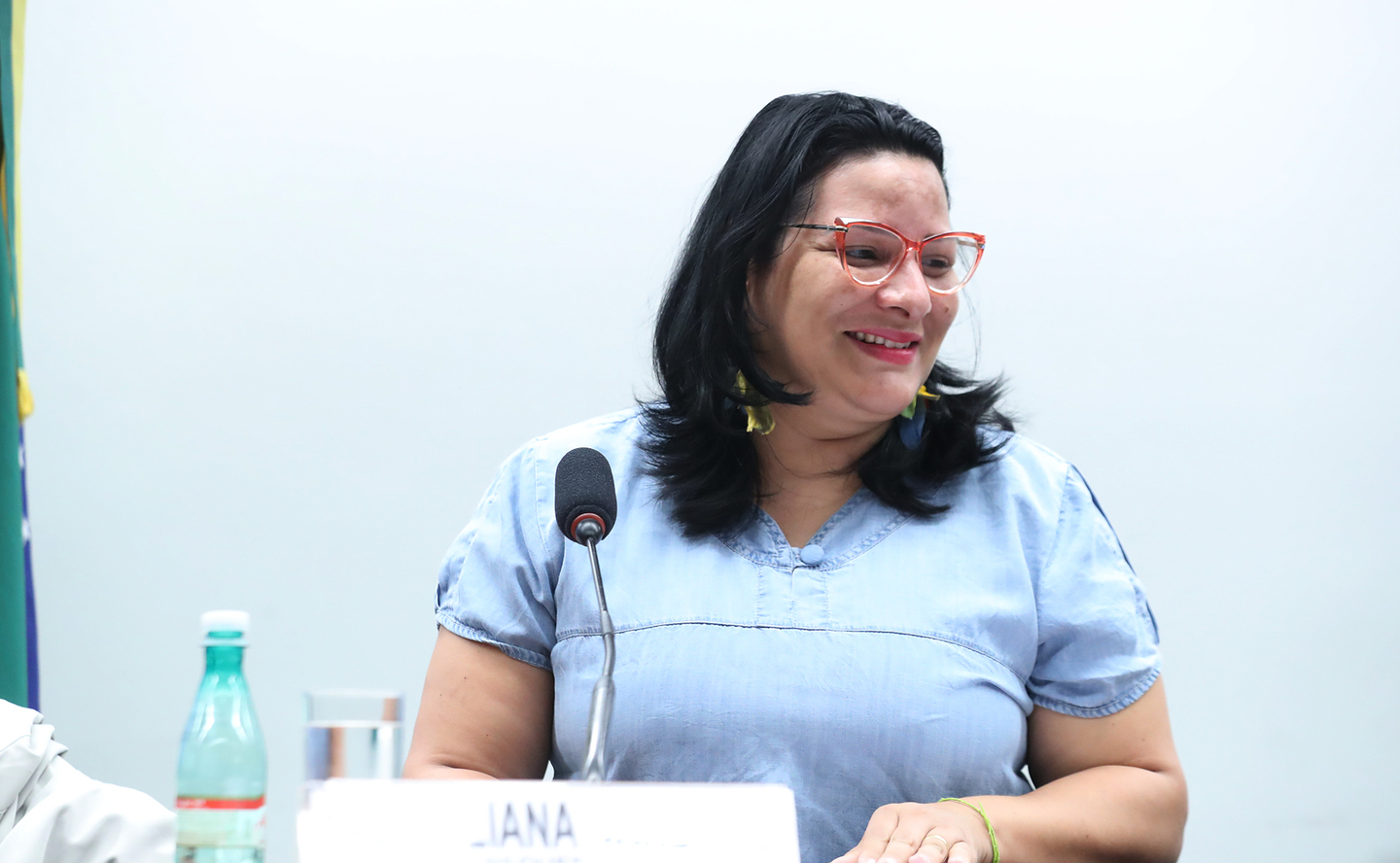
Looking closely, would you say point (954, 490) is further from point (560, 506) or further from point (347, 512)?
point (347, 512)

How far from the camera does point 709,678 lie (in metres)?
1.04

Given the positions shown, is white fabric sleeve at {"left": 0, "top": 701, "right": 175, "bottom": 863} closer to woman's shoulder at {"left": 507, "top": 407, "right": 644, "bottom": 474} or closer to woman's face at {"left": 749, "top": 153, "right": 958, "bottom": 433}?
woman's shoulder at {"left": 507, "top": 407, "right": 644, "bottom": 474}

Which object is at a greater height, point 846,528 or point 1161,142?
point 1161,142

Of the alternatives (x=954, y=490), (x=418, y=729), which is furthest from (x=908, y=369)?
(x=418, y=729)

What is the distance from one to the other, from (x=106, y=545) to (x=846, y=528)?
4.56 ft

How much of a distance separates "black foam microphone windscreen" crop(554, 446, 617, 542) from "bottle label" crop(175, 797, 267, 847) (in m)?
0.28

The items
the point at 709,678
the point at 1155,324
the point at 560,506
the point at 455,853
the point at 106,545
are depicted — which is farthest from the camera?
the point at 1155,324

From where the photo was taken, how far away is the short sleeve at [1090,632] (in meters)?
1.07

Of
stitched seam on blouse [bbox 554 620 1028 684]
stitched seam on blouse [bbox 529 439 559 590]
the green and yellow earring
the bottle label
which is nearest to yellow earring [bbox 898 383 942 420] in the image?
the green and yellow earring

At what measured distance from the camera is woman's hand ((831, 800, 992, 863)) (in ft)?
2.56

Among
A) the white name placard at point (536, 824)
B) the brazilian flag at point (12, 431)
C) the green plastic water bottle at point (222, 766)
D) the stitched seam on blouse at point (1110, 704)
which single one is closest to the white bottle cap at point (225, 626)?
the green plastic water bottle at point (222, 766)

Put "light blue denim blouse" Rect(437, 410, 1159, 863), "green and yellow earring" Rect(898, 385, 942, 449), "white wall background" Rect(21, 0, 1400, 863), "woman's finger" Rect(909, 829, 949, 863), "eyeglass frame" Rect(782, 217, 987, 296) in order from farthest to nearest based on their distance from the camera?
"white wall background" Rect(21, 0, 1400, 863) → "green and yellow earring" Rect(898, 385, 942, 449) → "eyeglass frame" Rect(782, 217, 987, 296) → "light blue denim blouse" Rect(437, 410, 1159, 863) → "woman's finger" Rect(909, 829, 949, 863)

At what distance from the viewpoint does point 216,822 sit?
2.05 ft

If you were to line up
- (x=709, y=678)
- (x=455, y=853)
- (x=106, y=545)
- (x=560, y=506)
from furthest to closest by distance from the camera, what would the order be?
(x=106, y=545) < (x=709, y=678) < (x=560, y=506) < (x=455, y=853)
